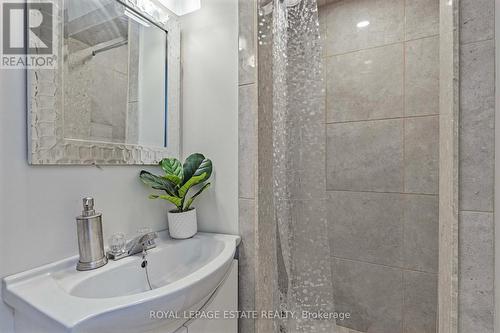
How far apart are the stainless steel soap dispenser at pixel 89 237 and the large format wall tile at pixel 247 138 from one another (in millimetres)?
527

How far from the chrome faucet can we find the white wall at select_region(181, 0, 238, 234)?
0.29 metres

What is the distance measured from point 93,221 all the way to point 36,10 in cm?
61

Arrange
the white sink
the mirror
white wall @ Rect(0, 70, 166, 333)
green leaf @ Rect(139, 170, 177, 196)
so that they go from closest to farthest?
the white sink, white wall @ Rect(0, 70, 166, 333), the mirror, green leaf @ Rect(139, 170, 177, 196)

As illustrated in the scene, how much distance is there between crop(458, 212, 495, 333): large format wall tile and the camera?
0.72m

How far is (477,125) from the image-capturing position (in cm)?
73

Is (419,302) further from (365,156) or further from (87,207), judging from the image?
(87,207)

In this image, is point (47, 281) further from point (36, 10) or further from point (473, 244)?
point (473, 244)

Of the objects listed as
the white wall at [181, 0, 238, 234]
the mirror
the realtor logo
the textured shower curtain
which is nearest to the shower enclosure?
the textured shower curtain

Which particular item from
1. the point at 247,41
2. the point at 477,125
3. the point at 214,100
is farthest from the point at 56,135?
the point at 477,125

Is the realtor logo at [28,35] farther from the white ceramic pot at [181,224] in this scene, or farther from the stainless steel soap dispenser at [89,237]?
the white ceramic pot at [181,224]

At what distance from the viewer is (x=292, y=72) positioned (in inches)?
44.2

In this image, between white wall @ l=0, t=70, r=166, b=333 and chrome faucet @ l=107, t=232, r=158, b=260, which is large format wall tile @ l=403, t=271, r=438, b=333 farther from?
white wall @ l=0, t=70, r=166, b=333

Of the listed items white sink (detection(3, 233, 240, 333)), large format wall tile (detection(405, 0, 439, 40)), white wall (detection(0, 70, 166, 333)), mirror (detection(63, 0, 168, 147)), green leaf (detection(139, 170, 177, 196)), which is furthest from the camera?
large format wall tile (detection(405, 0, 439, 40))

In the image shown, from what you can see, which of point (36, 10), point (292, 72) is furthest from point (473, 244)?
point (36, 10)
